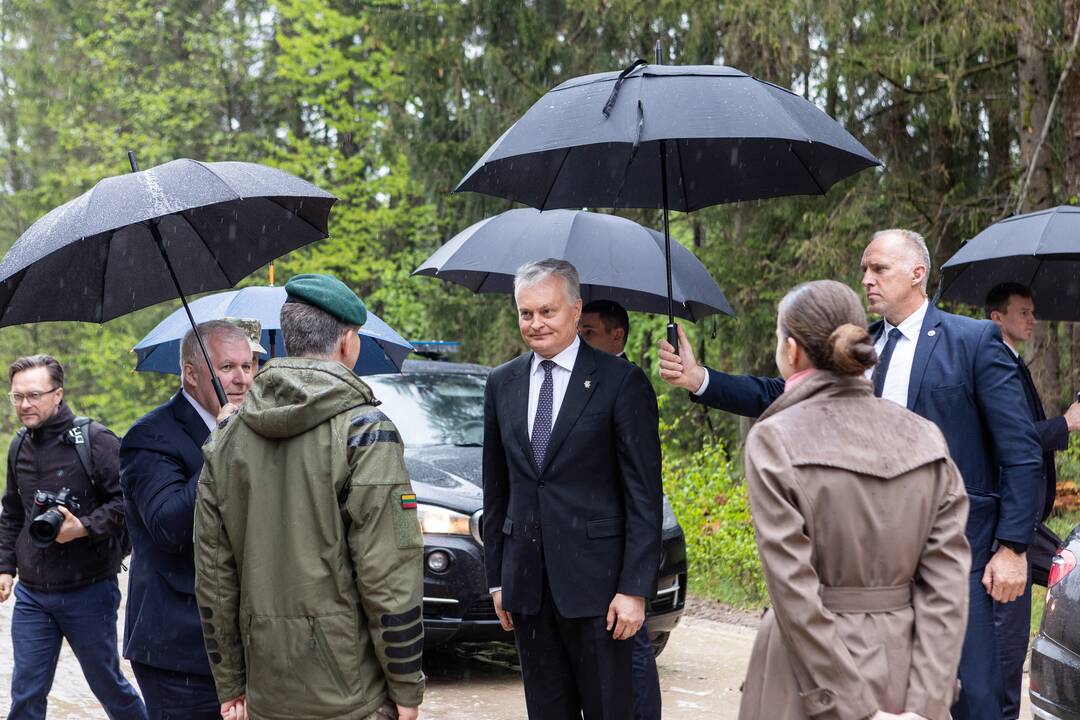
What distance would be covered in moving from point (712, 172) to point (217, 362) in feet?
7.50

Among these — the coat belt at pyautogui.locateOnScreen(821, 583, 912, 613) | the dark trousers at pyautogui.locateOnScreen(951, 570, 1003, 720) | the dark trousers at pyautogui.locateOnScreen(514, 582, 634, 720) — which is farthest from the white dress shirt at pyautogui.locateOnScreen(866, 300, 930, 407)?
the coat belt at pyautogui.locateOnScreen(821, 583, 912, 613)

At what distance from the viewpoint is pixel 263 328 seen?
642 cm

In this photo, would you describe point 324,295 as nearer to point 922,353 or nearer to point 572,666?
point 572,666

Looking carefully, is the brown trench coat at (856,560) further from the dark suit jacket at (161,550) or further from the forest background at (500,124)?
the forest background at (500,124)

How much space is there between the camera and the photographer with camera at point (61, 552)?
17.9 feet

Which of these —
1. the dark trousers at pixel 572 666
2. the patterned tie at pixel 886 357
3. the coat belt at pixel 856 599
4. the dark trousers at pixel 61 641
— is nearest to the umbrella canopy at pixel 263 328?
the dark trousers at pixel 61 641

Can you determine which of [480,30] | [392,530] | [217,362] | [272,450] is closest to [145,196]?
[217,362]

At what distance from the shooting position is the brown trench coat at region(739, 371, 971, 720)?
9.68 feet

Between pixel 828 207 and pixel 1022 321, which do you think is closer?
pixel 1022 321

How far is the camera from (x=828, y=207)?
12.9 metres

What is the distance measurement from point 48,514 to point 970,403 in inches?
157

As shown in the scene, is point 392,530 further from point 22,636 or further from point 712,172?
point 22,636

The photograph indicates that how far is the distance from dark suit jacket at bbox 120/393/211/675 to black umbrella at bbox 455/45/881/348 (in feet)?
5.12

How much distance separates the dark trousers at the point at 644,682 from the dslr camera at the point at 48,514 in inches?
105
